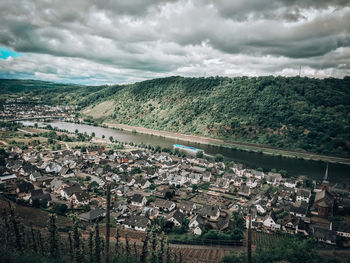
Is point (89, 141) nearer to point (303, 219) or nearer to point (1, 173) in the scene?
point (1, 173)

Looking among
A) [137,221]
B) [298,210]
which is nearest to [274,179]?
[298,210]

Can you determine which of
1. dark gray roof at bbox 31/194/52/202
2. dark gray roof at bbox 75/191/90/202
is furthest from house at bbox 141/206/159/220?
dark gray roof at bbox 31/194/52/202

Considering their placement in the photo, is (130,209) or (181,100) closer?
(130,209)

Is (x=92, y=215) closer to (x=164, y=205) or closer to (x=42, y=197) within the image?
(x=42, y=197)

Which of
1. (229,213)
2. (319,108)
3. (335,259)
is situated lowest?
(229,213)

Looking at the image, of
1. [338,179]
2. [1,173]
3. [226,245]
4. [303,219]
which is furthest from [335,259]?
[1,173]

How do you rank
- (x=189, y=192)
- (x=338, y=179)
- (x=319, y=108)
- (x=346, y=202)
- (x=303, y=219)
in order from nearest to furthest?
1. (x=303, y=219)
2. (x=346, y=202)
3. (x=189, y=192)
4. (x=338, y=179)
5. (x=319, y=108)

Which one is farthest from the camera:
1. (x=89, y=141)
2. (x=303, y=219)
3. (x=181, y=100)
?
(x=181, y=100)
